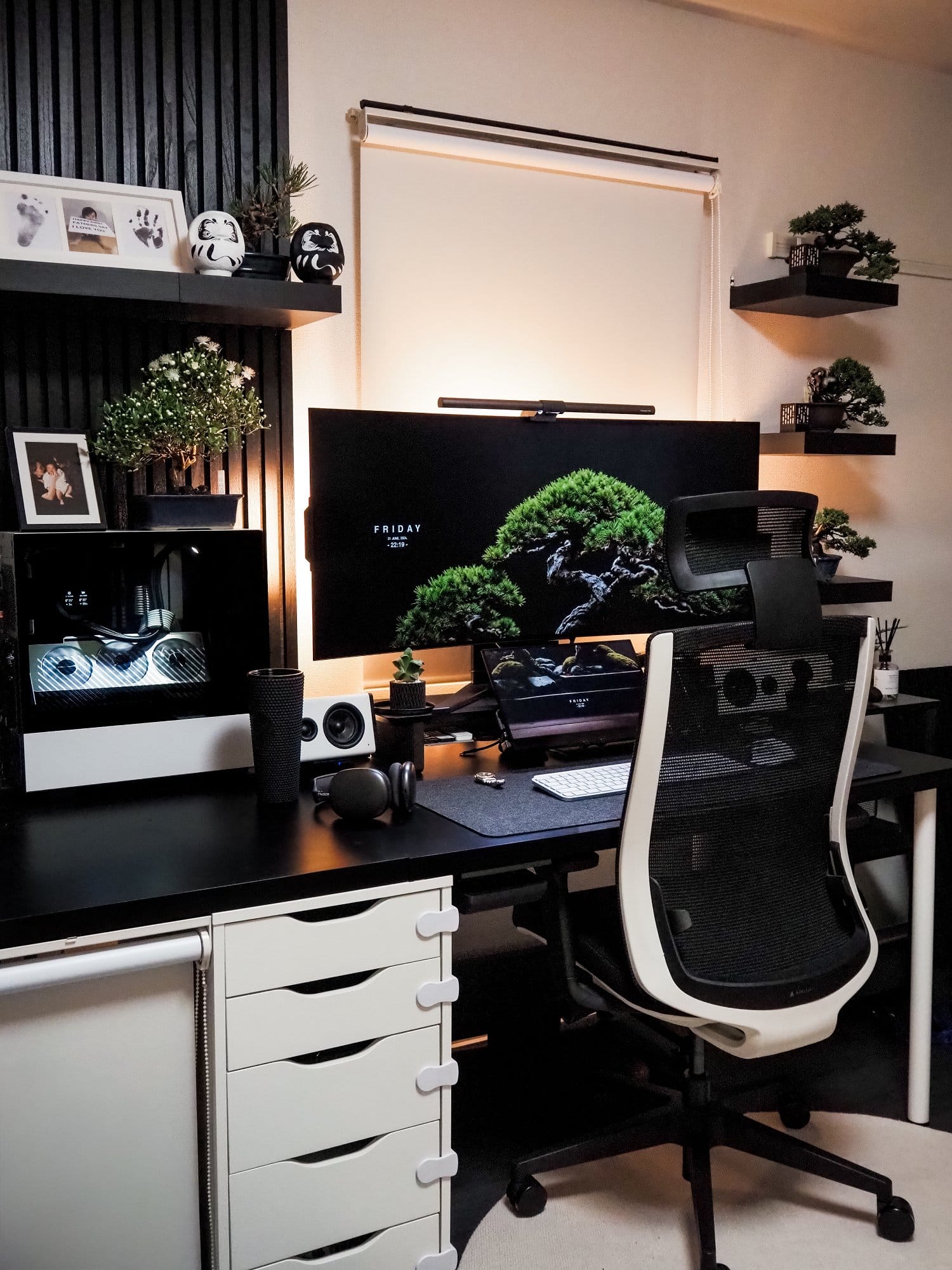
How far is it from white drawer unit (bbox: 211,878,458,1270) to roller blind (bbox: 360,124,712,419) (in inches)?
50.0

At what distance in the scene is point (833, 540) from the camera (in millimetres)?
3062

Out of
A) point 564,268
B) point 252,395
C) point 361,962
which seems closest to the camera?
point 361,962

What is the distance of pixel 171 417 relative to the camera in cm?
209

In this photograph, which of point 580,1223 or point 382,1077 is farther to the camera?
point 580,1223

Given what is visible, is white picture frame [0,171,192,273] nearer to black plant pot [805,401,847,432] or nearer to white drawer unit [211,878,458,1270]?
white drawer unit [211,878,458,1270]

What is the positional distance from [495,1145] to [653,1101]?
0.37 meters

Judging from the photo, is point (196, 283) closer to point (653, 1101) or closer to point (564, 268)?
point (564, 268)

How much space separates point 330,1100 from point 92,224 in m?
1.52

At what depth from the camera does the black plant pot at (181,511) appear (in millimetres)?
2094

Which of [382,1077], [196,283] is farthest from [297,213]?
[382,1077]

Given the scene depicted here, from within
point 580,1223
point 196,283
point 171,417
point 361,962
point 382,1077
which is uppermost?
point 196,283

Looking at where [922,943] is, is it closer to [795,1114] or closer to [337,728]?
[795,1114]

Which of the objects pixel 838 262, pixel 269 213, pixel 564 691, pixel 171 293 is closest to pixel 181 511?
pixel 171 293

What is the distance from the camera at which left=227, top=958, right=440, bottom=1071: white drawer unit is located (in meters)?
1.61
